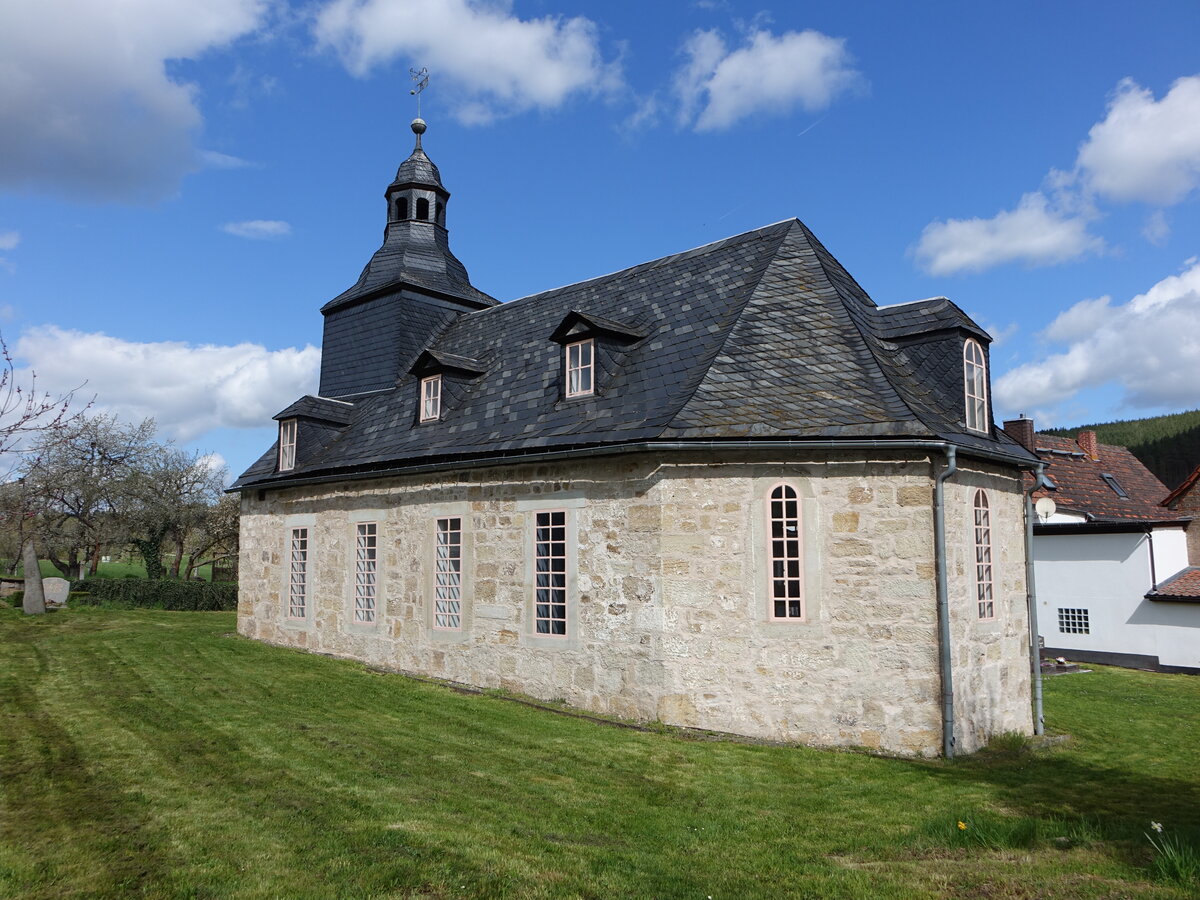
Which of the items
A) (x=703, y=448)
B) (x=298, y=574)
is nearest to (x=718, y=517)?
(x=703, y=448)

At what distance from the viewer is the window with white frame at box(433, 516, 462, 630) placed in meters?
14.8

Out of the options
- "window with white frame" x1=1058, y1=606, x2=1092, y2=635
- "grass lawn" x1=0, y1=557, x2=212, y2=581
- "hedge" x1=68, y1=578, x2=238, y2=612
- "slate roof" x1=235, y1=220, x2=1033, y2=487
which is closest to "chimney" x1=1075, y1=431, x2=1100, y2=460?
"window with white frame" x1=1058, y1=606, x2=1092, y2=635

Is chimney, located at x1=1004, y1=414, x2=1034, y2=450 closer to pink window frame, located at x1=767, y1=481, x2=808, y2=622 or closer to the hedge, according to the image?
pink window frame, located at x1=767, y1=481, x2=808, y2=622

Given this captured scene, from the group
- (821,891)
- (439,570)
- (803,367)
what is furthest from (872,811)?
(439,570)

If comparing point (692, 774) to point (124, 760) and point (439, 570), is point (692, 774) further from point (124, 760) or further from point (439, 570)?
point (439, 570)

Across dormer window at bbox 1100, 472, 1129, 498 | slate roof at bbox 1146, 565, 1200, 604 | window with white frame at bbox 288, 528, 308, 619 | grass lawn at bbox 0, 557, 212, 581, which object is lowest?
grass lawn at bbox 0, 557, 212, 581

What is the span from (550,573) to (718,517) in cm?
313

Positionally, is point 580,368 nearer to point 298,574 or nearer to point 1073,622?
point 298,574

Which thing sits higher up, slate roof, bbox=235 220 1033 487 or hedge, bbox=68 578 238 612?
slate roof, bbox=235 220 1033 487

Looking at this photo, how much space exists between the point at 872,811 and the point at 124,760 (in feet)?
25.3

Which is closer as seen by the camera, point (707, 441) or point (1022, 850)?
point (1022, 850)

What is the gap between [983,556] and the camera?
12211 mm

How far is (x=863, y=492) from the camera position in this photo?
36.1 ft

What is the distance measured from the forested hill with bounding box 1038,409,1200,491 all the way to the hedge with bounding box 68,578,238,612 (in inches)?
2381
